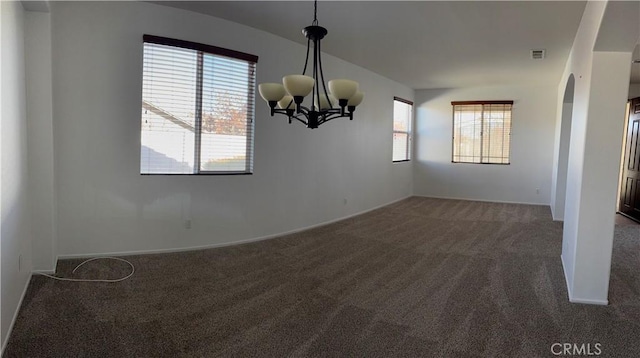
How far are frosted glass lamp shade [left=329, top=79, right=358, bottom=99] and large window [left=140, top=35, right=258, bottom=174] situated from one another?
2.10 m

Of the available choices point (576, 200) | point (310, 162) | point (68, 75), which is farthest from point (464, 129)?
point (68, 75)

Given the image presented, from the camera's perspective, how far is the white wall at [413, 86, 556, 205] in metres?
7.52

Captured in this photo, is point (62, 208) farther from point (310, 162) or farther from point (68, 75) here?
point (310, 162)

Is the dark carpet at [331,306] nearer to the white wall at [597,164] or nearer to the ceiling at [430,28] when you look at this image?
the white wall at [597,164]

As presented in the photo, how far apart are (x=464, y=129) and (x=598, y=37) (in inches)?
229

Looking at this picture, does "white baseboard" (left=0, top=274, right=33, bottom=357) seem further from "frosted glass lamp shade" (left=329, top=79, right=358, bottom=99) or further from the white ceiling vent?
the white ceiling vent

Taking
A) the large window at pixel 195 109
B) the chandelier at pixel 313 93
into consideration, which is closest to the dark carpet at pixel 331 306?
the large window at pixel 195 109

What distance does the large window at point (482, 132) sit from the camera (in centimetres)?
784

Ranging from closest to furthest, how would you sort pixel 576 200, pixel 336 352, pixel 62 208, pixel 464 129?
pixel 336 352, pixel 576 200, pixel 62 208, pixel 464 129

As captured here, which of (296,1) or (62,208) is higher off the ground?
(296,1)

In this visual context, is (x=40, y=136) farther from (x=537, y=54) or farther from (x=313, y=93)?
(x=537, y=54)

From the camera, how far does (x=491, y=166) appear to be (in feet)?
26.3

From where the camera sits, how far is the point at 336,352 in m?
2.11

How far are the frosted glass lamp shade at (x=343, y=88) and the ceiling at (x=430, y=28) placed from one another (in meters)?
1.50
